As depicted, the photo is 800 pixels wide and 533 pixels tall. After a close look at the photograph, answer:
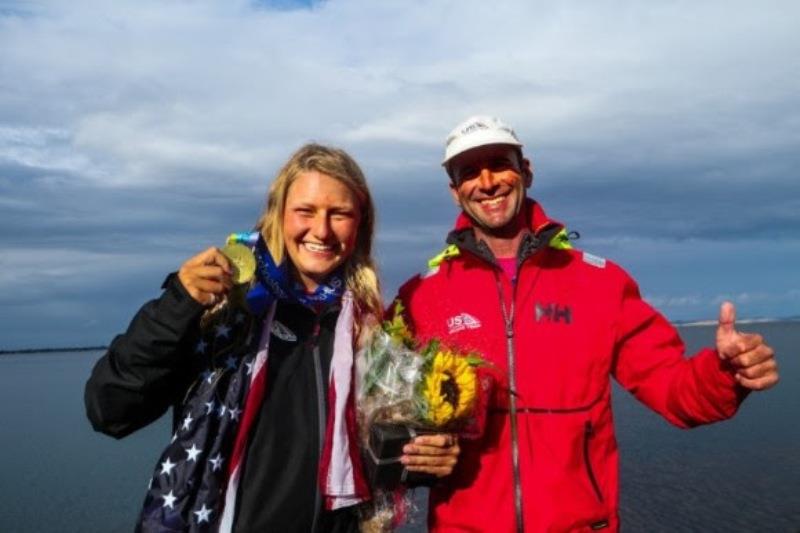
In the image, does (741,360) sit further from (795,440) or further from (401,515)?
(795,440)

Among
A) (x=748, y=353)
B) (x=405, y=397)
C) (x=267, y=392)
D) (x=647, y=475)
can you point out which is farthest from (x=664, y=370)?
(x=647, y=475)

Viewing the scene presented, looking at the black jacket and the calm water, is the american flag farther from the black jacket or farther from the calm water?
the calm water

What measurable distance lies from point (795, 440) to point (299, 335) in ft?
94.8

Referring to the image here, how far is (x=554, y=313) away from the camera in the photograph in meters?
4.33

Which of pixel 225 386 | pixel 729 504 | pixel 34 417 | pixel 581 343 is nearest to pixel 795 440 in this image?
pixel 729 504

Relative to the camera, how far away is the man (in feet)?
13.2

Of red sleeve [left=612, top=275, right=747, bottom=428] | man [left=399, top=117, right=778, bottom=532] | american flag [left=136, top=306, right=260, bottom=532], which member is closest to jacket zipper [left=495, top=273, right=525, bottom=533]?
man [left=399, top=117, right=778, bottom=532]

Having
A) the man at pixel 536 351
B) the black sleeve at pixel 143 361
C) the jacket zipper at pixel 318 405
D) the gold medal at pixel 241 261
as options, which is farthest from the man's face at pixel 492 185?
the black sleeve at pixel 143 361

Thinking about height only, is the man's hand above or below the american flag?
above

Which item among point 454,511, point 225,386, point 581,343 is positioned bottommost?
point 454,511

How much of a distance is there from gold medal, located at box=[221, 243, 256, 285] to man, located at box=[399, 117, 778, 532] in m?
1.44

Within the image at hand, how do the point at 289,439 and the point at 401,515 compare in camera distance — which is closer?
the point at 289,439

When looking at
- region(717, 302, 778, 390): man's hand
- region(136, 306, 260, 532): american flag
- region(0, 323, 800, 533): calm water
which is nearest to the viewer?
region(136, 306, 260, 532): american flag

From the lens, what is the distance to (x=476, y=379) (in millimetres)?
3775
